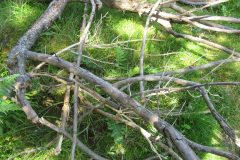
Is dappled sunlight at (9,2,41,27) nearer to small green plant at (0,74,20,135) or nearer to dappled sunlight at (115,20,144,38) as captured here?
dappled sunlight at (115,20,144,38)

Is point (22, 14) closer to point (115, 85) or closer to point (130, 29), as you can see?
point (130, 29)

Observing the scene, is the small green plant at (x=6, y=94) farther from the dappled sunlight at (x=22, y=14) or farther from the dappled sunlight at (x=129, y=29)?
the dappled sunlight at (x=129, y=29)

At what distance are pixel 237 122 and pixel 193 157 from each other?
77.8 inches

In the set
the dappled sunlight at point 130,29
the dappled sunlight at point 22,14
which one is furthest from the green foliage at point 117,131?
the dappled sunlight at point 22,14

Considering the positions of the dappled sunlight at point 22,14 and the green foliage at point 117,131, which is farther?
the dappled sunlight at point 22,14

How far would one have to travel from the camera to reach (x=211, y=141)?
4.28 m

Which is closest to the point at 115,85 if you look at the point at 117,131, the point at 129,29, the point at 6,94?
the point at 117,131

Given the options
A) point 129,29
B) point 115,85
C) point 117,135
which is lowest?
point 117,135

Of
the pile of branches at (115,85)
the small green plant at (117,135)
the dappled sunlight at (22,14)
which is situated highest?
the dappled sunlight at (22,14)

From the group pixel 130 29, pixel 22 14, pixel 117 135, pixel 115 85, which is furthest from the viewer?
pixel 130 29

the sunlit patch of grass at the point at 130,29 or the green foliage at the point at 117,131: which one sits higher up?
the sunlit patch of grass at the point at 130,29

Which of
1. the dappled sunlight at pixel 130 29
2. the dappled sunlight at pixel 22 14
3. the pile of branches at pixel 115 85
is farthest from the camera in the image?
the dappled sunlight at pixel 130 29

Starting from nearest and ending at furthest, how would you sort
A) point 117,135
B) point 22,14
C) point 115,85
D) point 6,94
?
point 6,94
point 115,85
point 117,135
point 22,14

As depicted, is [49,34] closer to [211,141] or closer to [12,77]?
[12,77]
